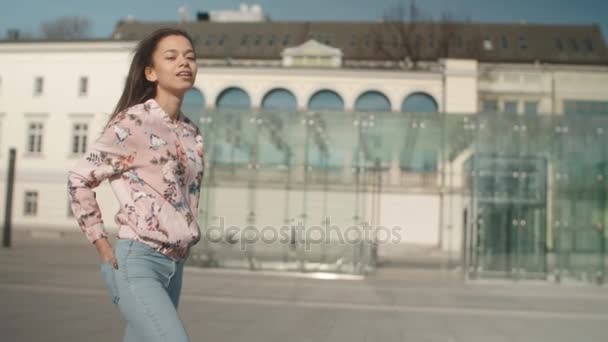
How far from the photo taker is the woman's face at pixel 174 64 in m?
2.94

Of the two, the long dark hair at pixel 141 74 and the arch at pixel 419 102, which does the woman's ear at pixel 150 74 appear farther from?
the arch at pixel 419 102

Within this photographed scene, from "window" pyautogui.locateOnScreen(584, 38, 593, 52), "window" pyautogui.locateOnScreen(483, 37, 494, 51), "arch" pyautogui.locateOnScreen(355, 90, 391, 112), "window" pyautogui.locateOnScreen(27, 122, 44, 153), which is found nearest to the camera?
"arch" pyautogui.locateOnScreen(355, 90, 391, 112)

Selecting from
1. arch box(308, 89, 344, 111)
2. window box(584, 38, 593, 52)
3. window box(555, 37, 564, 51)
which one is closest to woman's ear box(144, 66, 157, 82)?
arch box(308, 89, 344, 111)

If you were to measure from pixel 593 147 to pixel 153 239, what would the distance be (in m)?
17.3

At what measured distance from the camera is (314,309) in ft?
33.3

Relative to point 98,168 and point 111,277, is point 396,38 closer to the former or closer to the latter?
point 98,168

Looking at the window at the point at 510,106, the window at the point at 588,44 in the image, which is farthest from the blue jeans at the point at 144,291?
the window at the point at 588,44

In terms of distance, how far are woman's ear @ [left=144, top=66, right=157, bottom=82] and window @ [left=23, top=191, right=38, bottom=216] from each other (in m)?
40.6

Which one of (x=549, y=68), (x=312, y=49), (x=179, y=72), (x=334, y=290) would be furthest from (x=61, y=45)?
(x=179, y=72)

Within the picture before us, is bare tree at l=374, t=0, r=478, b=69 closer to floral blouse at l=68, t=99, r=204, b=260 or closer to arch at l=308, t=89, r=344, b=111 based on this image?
Result: arch at l=308, t=89, r=344, b=111

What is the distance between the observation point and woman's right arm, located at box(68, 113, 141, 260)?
2.72m

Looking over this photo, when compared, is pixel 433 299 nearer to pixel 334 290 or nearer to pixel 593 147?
pixel 334 290

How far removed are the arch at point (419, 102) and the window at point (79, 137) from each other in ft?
63.3

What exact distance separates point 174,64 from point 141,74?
0.20 m
